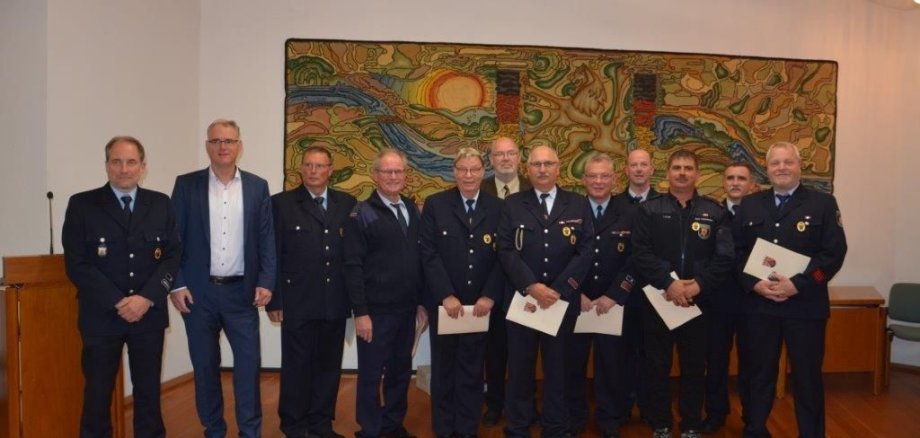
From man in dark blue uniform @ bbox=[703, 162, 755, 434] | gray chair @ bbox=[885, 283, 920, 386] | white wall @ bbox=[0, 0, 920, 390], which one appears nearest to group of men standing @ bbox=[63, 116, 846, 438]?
man in dark blue uniform @ bbox=[703, 162, 755, 434]

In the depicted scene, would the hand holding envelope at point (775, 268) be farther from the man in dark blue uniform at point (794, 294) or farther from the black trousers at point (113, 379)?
the black trousers at point (113, 379)

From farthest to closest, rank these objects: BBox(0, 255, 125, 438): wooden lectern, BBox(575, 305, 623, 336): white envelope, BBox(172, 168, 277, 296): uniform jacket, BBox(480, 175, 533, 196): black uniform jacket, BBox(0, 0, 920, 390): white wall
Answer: BBox(0, 0, 920, 390): white wall
BBox(480, 175, 533, 196): black uniform jacket
BBox(575, 305, 623, 336): white envelope
BBox(172, 168, 277, 296): uniform jacket
BBox(0, 255, 125, 438): wooden lectern

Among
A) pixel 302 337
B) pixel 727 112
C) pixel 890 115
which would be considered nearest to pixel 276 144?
pixel 302 337

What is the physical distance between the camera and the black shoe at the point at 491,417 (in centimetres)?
411

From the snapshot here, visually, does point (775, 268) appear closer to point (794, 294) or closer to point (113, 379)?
point (794, 294)

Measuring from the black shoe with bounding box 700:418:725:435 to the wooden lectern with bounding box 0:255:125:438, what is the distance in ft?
10.6

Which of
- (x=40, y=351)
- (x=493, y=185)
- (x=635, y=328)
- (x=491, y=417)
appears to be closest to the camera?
(x=40, y=351)

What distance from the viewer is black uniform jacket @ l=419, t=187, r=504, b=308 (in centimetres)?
362

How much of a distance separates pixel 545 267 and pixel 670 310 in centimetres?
74

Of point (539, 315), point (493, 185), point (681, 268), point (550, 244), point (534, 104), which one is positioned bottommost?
Result: point (539, 315)

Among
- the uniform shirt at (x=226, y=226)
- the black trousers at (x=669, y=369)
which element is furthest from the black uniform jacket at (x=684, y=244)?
the uniform shirt at (x=226, y=226)

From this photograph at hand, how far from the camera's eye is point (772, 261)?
3.52m

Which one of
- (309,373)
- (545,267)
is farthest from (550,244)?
(309,373)

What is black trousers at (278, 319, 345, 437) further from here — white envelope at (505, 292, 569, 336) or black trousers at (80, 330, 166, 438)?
white envelope at (505, 292, 569, 336)
